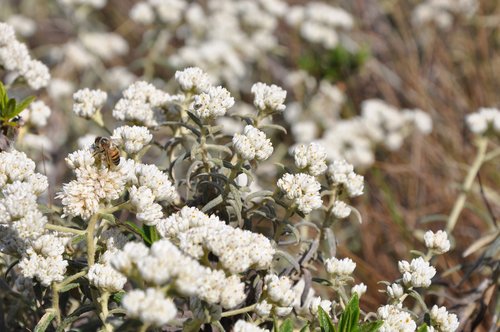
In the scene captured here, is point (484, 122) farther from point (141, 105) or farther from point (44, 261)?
point (44, 261)

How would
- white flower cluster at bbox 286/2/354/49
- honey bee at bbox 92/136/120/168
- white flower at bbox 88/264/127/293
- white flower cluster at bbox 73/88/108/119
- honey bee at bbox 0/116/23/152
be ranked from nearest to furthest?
white flower at bbox 88/264/127/293 < honey bee at bbox 92/136/120/168 < honey bee at bbox 0/116/23/152 < white flower cluster at bbox 73/88/108/119 < white flower cluster at bbox 286/2/354/49

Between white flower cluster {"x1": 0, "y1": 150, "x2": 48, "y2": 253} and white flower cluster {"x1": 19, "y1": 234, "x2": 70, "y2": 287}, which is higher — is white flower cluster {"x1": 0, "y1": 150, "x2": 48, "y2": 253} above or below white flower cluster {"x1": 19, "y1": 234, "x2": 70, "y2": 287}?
above

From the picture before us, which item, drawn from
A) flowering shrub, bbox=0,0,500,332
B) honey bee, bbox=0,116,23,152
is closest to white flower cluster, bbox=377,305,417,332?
flowering shrub, bbox=0,0,500,332

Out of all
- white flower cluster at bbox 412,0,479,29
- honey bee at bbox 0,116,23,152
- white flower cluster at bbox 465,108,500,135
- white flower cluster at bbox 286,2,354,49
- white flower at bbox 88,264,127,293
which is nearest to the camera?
white flower at bbox 88,264,127,293

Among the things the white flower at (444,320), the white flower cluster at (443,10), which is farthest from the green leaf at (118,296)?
the white flower cluster at (443,10)

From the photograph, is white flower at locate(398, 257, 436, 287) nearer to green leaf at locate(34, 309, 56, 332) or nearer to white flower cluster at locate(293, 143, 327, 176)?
white flower cluster at locate(293, 143, 327, 176)

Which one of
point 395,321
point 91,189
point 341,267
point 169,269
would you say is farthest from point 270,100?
point 169,269

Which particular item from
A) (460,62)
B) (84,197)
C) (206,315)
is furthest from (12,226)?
(460,62)

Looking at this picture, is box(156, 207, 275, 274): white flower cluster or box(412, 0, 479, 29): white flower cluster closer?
box(156, 207, 275, 274): white flower cluster
